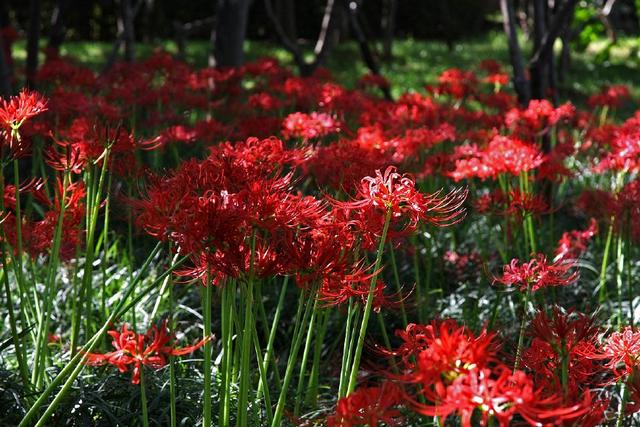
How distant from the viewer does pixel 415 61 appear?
58.1ft

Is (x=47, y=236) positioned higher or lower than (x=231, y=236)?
lower

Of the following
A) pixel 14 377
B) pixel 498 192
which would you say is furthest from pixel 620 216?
pixel 14 377

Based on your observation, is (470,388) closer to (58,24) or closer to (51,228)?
(51,228)

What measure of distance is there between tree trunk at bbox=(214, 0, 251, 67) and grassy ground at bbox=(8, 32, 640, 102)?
5.50 m

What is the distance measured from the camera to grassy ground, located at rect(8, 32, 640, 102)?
14805 mm

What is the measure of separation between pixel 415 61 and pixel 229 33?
1014cm

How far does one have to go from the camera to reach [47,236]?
9.80 ft

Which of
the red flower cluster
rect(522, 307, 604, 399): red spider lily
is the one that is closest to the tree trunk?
rect(522, 307, 604, 399): red spider lily

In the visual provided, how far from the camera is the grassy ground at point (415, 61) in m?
14.8

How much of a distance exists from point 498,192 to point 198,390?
1.53 meters

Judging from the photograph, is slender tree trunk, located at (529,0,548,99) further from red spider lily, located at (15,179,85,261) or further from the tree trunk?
red spider lily, located at (15,179,85,261)

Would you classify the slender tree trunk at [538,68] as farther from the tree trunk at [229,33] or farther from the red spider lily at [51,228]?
the red spider lily at [51,228]

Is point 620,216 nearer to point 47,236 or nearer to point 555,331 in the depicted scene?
point 555,331

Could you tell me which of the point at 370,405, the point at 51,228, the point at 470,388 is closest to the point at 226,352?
the point at 370,405
